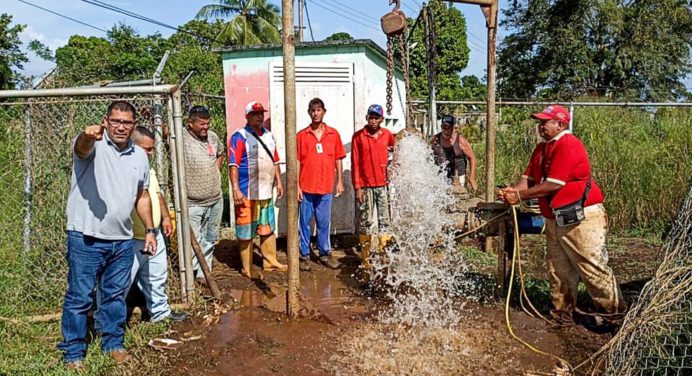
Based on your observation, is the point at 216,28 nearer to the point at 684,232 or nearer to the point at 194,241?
the point at 194,241

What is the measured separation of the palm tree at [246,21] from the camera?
2538 centimetres

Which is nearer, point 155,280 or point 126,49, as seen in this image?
point 155,280

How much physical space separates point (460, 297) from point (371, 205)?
1.55m

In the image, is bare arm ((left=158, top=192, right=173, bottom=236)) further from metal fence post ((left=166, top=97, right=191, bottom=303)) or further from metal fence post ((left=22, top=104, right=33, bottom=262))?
metal fence post ((left=22, top=104, right=33, bottom=262))

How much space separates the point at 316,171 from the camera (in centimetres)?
656

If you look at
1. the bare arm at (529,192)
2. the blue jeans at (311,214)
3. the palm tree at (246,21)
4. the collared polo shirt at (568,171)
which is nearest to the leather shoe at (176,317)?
the blue jeans at (311,214)

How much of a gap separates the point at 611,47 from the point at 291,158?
26.1m

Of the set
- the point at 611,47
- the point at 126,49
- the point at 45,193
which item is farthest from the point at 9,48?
the point at 611,47

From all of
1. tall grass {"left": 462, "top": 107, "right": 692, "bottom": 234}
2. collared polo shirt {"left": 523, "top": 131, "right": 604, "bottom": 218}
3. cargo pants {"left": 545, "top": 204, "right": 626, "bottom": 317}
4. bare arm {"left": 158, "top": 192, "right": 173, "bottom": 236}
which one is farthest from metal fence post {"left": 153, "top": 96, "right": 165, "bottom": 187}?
tall grass {"left": 462, "top": 107, "right": 692, "bottom": 234}

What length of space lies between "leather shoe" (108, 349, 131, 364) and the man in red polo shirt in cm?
341

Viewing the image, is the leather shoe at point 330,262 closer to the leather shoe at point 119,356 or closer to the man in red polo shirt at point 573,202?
the man in red polo shirt at point 573,202

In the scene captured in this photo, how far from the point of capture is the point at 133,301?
200 inches

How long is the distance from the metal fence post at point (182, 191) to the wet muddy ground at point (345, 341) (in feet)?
1.21

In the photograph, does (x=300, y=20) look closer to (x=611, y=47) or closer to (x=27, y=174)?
(x=611, y=47)
